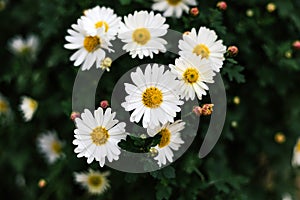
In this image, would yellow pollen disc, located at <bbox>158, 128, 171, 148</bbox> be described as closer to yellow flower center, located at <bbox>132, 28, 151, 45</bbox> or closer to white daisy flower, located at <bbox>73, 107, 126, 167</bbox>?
white daisy flower, located at <bbox>73, 107, 126, 167</bbox>

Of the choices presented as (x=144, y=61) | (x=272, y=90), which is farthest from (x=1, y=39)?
(x=272, y=90)

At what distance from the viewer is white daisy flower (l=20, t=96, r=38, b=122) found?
2.53m

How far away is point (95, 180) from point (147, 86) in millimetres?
765

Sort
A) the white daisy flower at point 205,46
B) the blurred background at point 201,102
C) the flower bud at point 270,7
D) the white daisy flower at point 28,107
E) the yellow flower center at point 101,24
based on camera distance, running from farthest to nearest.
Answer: the white daisy flower at point 28,107 < the flower bud at point 270,7 < the blurred background at point 201,102 < the yellow flower center at point 101,24 < the white daisy flower at point 205,46

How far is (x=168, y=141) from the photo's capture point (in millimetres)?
1729

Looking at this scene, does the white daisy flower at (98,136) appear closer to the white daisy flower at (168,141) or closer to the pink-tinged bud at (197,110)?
the white daisy flower at (168,141)

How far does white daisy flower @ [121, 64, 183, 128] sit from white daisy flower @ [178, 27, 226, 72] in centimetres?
17

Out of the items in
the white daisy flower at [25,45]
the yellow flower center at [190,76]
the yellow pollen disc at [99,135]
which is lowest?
the yellow pollen disc at [99,135]

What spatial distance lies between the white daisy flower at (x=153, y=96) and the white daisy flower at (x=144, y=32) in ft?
0.55

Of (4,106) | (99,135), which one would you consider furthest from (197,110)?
(4,106)

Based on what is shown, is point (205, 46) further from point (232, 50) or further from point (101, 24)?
point (101, 24)

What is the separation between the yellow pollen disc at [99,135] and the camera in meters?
1.64

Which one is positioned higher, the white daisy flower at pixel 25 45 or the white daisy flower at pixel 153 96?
the white daisy flower at pixel 25 45

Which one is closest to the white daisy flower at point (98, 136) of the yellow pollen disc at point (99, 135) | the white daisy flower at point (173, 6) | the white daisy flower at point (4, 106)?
the yellow pollen disc at point (99, 135)
